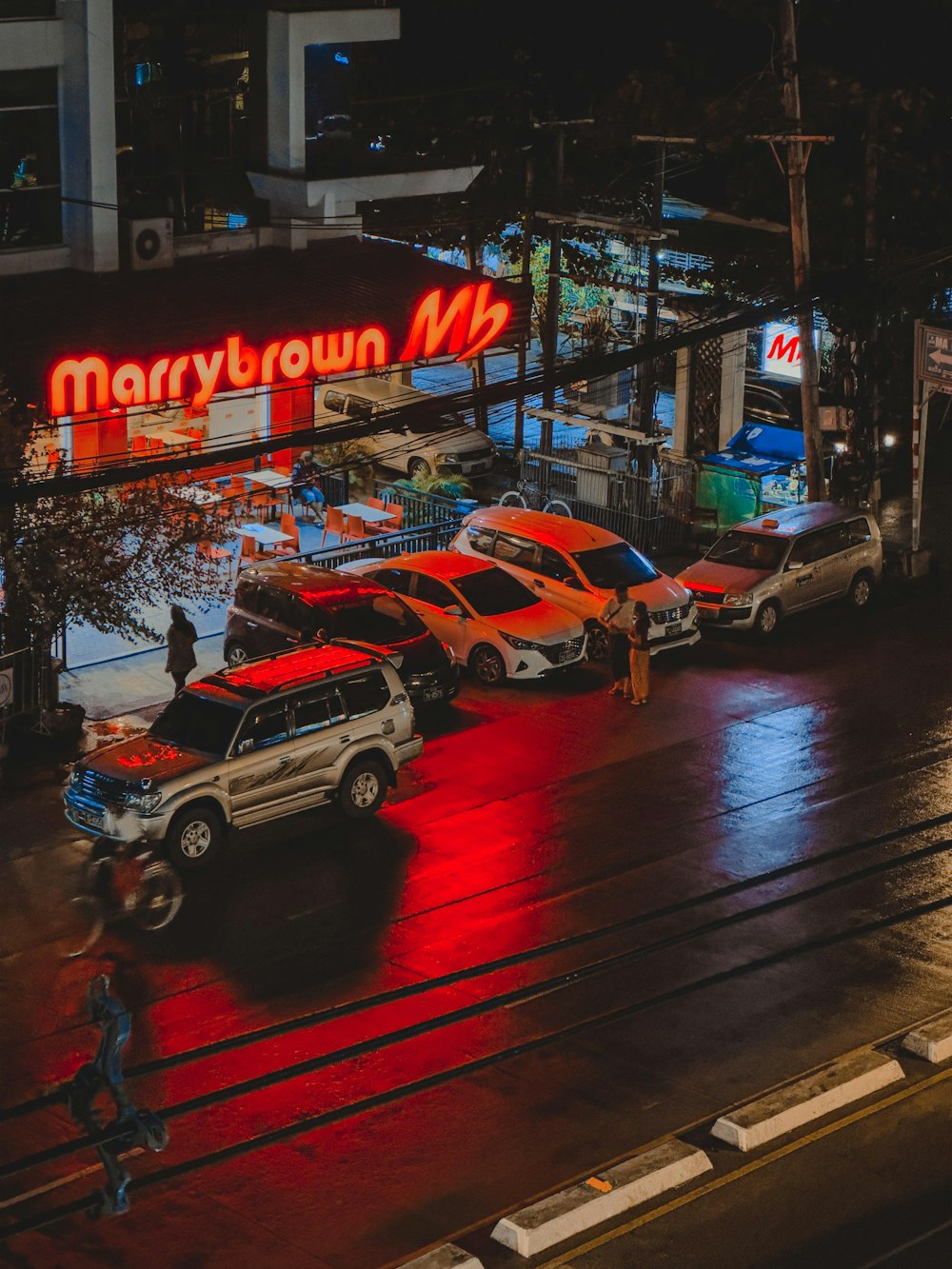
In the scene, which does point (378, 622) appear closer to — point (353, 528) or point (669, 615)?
point (669, 615)

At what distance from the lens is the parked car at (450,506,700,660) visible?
26281mm

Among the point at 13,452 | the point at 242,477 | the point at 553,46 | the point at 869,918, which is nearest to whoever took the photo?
the point at 869,918

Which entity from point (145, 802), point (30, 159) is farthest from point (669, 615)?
point (30, 159)

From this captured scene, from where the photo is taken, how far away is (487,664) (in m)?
25.3

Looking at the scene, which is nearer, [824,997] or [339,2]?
[824,997]

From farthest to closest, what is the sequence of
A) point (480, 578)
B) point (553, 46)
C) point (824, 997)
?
1. point (553, 46)
2. point (480, 578)
3. point (824, 997)

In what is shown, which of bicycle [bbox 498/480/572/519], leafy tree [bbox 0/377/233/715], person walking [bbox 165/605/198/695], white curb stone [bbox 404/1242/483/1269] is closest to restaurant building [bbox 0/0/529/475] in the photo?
leafy tree [bbox 0/377/233/715]

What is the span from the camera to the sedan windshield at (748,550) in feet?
91.2

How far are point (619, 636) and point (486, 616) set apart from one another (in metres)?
1.86

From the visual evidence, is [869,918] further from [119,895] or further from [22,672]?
[22,672]

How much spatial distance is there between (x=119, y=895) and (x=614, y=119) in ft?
61.2

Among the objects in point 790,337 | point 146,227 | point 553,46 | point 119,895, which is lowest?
point 119,895

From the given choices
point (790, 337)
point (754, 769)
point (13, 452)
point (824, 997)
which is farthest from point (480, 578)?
point (790, 337)

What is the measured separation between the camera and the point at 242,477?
31.5 m
